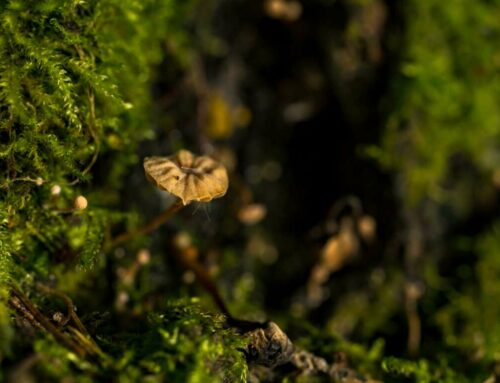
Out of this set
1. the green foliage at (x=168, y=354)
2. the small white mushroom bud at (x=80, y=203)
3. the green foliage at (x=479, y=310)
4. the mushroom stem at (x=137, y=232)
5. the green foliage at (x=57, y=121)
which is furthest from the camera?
the green foliage at (x=479, y=310)

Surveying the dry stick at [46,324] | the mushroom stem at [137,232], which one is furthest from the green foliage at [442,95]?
the dry stick at [46,324]

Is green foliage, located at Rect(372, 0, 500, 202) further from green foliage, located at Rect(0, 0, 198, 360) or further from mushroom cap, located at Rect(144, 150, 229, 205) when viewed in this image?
green foliage, located at Rect(0, 0, 198, 360)

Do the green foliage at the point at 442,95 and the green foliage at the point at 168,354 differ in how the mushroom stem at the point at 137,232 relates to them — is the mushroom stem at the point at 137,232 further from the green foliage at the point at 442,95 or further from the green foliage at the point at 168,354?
the green foliage at the point at 442,95

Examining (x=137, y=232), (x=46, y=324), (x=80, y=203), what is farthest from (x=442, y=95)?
(x=46, y=324)

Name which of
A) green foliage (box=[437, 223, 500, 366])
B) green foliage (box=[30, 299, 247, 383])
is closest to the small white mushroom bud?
green foliage (box=[30, 299, 247, 383])

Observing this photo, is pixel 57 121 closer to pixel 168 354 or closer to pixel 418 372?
pixel 168 354
